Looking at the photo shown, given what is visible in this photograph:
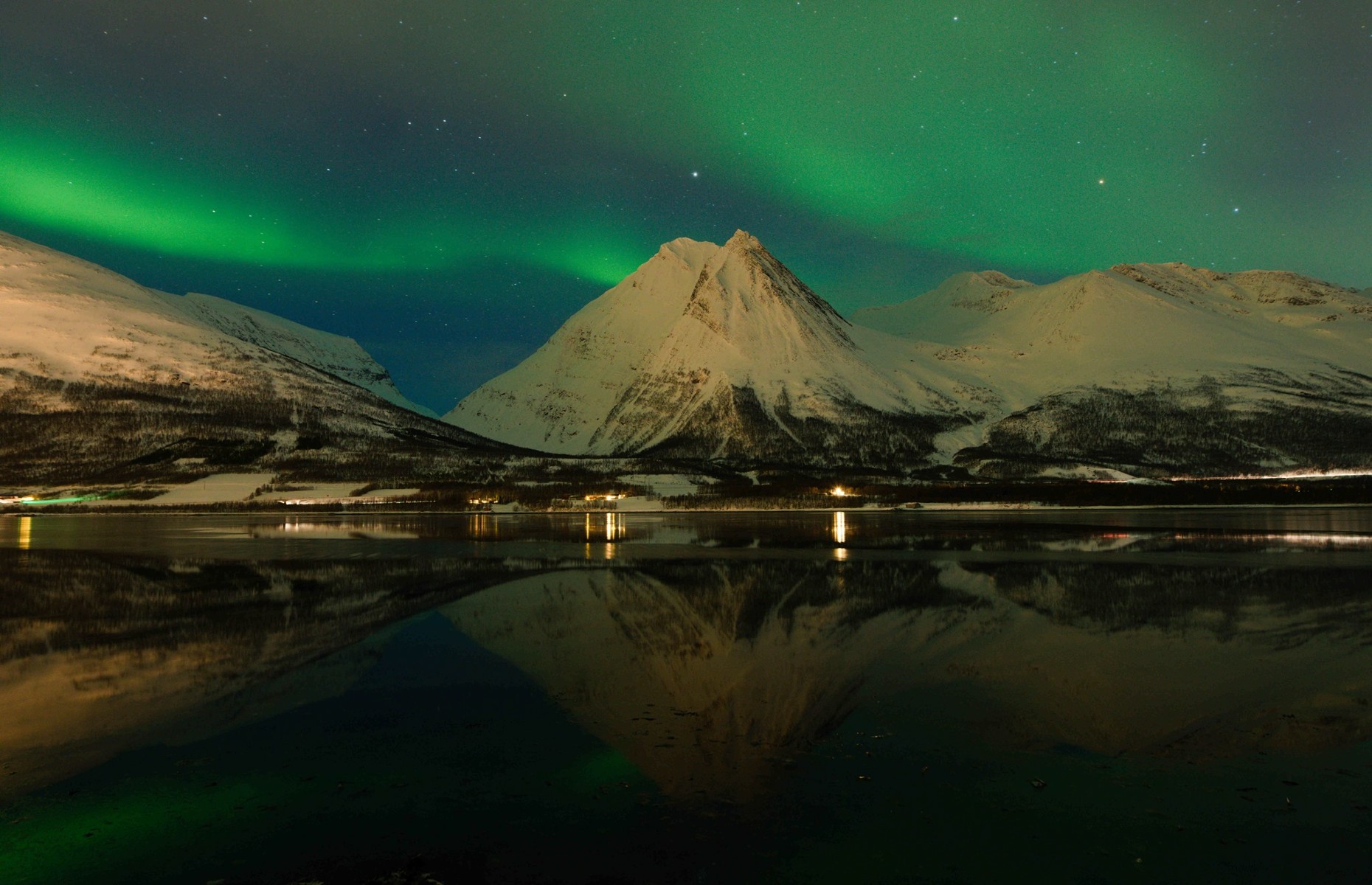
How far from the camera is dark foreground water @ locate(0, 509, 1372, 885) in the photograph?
1008cm

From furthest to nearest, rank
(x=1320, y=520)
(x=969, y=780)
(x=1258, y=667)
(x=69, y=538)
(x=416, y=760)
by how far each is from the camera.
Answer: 1. (x=1320, y=520)
2. (x=69, y=538)
3. (x=1258, y=667)
4. (x=416, y=760)
5. (x=969, y=780)

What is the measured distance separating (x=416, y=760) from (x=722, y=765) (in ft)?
16.4

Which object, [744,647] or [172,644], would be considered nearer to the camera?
[744,647]

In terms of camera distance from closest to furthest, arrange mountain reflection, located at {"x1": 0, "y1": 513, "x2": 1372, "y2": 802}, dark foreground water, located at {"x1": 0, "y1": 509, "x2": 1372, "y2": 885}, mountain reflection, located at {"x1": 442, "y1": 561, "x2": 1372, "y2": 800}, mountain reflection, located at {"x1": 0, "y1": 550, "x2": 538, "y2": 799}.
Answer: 1. dark foreground water, located at {"x1": 0, "y1": 509, "x2": 1372, "y2": 885}
2. mountain reflection, located at {"x1": 442, "y1": 561, "x2": 1372, "y2": 800}
3. mountain reflection, located at {"x1": 0, "y1": 513, "x2": 1372, "y2": 802}
4. mountain reflection, located at {"x1": 0, "y1": 550, "x2": 538, "y2": 799}

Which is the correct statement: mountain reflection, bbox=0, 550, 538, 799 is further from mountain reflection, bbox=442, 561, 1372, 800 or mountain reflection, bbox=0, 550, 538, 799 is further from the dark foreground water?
mountain reflection, bbox=442, 561, 1372, 800

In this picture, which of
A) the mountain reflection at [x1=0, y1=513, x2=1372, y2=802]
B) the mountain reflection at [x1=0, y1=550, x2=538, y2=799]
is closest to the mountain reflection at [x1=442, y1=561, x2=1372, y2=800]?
the mountain reflection at [x1=0, y1=513, x2=1372, y2=802]

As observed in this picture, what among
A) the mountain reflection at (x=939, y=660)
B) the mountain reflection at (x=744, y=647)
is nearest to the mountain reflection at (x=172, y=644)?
the mountain reflection at (x=744, y=647)

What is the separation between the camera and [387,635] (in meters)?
23.8

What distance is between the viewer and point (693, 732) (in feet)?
47.9

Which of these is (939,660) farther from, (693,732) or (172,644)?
(172,644)

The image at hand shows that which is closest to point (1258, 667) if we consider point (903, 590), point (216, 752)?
point (903, 590)

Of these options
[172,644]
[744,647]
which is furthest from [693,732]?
[172,644]

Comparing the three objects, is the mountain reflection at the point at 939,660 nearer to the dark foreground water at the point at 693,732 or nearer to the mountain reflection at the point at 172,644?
the dark foreground water at the point at 693,732

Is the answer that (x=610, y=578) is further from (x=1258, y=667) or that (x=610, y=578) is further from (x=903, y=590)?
(x=1258, y=667)
